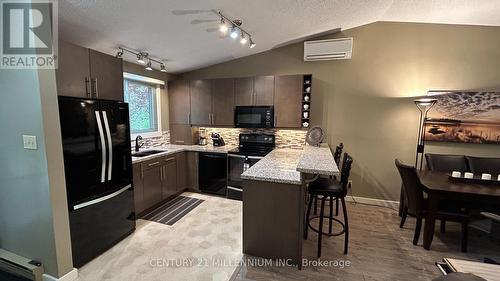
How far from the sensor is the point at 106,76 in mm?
2436

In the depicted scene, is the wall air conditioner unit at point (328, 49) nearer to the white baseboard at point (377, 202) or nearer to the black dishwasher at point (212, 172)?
the black dishwasher at point (212, 172)

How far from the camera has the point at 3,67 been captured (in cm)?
175

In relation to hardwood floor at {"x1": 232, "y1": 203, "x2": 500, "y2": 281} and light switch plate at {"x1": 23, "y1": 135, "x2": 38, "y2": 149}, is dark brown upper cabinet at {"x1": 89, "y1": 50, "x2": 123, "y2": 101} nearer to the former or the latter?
light switch plate at {"x1": 23, "y1": 135, "x2": 38, "y2": 149}

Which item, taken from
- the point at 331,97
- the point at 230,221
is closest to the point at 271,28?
the point at 331,97

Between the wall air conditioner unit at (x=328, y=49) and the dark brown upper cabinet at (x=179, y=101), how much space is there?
2249 mm

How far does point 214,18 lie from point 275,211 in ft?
7.05

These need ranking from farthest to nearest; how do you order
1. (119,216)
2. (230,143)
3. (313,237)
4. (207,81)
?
1. (230,143)
2. (207,81)
3. (313,237)
4. (119,216)

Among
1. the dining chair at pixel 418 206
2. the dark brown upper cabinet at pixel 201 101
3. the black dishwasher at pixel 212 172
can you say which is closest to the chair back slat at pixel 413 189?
the dining chair at pixel 418 206

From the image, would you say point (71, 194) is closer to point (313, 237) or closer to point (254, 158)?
point (254, 158)

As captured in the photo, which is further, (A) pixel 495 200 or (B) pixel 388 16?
(B) pixel 388 16

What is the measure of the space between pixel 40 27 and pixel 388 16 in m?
3.99

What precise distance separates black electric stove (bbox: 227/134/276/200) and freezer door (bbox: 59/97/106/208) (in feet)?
6.30

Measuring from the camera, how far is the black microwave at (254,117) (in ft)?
12.1

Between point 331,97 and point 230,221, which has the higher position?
point 331,97
